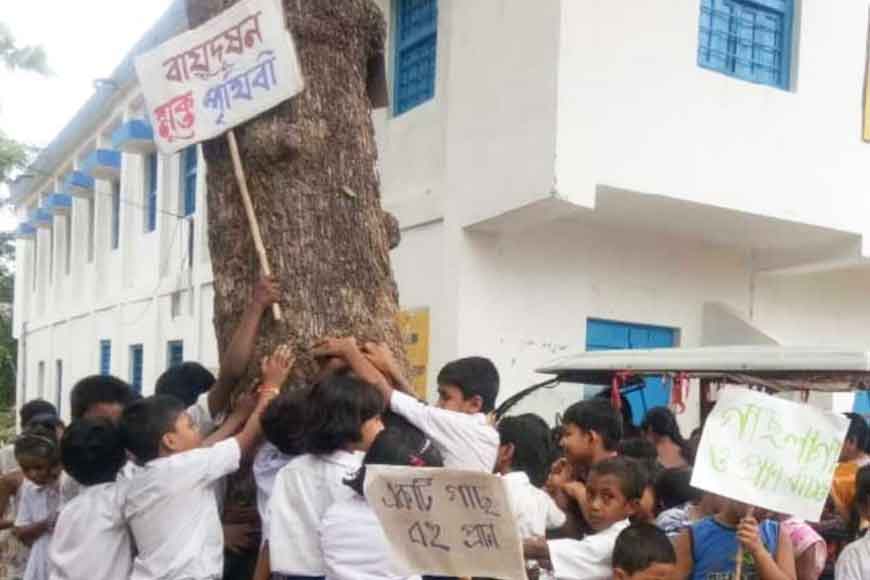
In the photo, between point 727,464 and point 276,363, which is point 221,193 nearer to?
point 276,363

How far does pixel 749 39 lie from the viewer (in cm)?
950

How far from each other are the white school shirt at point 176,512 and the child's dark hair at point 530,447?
105 centimetres

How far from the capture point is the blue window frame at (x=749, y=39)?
366 inches

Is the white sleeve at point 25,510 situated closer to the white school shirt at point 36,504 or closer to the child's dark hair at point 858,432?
the white school shirt at point 36,504

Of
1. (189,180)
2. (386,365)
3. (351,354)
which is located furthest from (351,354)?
(189,180)

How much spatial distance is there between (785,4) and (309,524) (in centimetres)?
792

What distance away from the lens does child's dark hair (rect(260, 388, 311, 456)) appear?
349 cm

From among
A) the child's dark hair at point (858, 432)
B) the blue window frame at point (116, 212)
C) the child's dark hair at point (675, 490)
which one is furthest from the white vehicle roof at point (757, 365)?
the blue window frame at point (116, 212)

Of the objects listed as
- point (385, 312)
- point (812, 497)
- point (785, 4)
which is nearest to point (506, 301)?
point (785, 4)

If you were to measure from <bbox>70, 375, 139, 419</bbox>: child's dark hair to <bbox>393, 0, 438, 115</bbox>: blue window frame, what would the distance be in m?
5.36

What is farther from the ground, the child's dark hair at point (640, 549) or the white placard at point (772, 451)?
the white placard at point (772, 451)

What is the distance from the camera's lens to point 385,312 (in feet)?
14.3

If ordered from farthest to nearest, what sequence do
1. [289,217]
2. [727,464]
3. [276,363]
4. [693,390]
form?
[693,390] → [289,217] → [276,363] → [727,464]

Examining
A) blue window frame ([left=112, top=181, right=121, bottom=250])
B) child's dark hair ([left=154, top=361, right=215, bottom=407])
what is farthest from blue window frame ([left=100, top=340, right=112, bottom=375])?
child's dark hair ([left=154, top=361, right=215, bottom=407])
